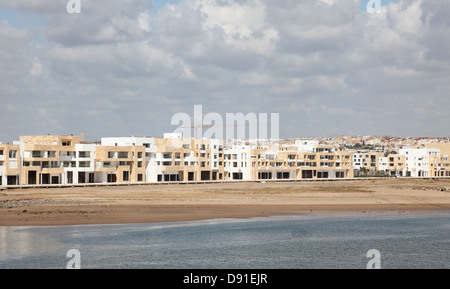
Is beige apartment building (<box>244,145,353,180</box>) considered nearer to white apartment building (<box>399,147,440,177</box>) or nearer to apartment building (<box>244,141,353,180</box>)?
apartment building (<box>244,141,353,180</box>)

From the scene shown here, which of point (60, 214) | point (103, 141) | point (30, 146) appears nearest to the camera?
point (60, 214)

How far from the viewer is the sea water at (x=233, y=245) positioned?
36469 mm

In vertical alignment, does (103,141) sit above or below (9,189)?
above

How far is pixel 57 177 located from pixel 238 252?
73201 millimetres

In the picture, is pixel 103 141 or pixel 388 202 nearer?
pixel 388 202

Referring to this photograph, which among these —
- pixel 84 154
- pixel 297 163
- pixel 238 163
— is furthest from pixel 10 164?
pixel 297 163

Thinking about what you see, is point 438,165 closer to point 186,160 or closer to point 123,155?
point 186,160

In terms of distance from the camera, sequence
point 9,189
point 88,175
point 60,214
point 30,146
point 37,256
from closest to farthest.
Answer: point 37,256 → point 60,214 → point 9,189 → point 30,146 → point 88,175

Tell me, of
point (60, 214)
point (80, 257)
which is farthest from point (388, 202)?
point (80, 257)

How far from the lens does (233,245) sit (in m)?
42.4

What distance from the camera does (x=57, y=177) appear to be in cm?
10712

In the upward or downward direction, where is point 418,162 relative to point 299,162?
downward

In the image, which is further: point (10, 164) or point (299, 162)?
point (299, 162)

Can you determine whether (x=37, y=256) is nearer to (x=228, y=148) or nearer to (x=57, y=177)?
(x=57, y=177)
